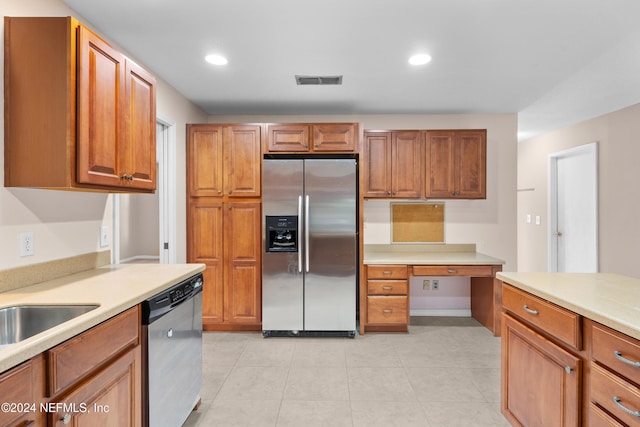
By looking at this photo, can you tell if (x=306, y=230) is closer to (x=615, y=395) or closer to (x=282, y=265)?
(x=282, y=265)

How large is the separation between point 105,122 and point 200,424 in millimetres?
1791

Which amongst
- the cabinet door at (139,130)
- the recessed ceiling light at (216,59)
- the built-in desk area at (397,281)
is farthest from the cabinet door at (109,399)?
the built-in desk area at (397,281)

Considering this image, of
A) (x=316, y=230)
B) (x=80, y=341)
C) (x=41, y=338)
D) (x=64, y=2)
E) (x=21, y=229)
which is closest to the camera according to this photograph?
(x=41, y=338)

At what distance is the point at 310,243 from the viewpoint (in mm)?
3453

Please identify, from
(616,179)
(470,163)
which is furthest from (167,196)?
(616,179)

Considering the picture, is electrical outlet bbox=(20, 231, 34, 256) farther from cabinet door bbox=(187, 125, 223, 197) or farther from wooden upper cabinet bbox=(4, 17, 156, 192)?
cabinet door bbox=(187, 125, 223, 197)

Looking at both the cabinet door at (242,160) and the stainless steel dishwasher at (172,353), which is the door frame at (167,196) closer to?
the cabinet door at (242,160)

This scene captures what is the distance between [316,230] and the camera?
3457 millimetres

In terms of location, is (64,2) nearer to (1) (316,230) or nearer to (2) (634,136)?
(1) (316,230)

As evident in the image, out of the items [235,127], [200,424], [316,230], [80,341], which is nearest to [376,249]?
[316,230]

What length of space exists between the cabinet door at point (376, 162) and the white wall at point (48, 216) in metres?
2.42

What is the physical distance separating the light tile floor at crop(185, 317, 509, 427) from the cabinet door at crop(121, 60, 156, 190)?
1.52m

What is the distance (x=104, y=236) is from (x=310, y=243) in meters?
1.75

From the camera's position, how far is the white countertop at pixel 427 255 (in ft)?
11.5
